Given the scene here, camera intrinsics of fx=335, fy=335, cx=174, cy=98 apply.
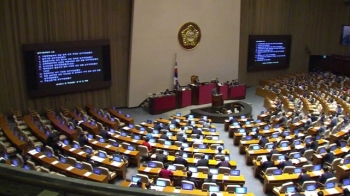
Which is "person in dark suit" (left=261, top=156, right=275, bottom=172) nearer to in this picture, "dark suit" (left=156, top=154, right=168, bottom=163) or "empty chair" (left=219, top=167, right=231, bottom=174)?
"empty chair" (left=219, top=167, right=231, bottom=174)

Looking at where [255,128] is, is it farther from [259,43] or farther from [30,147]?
[259,43]

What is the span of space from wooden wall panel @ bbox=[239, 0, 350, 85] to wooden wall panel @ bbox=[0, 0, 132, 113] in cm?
874

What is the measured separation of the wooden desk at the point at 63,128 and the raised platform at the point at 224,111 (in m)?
6.68

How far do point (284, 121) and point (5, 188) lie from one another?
14.5 meters

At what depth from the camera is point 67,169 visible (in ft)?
30.7

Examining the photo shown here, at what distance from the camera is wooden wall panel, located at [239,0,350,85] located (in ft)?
74.5

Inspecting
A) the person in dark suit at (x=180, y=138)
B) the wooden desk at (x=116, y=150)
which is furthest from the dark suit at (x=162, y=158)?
the person in dark suit at (x=180, y=138)

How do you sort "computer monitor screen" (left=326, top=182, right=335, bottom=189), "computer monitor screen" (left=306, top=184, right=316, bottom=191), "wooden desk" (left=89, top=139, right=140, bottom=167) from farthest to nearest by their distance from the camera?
1. "wooden desk" (left=89, top=139, right=140, bottom=167)
2. "computer monitor screen" (left=326, top=182, right=335, bottom=189)
3. "computer monitor screen" (left=306, top=184, right=316, bottom=191)

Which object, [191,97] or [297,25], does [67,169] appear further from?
[297,25]

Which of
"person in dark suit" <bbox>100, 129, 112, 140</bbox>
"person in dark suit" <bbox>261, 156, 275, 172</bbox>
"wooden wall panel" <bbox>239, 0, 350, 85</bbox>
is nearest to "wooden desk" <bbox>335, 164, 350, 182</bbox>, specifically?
"person in dark suit" <bbox>261, 156, 275, 172</bbox>

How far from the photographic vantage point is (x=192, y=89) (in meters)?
19.1

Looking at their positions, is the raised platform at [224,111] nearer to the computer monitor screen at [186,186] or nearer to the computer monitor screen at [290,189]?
the computer monitor screen at [290,189]

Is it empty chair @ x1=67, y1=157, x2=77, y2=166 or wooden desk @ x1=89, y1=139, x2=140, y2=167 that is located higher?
empty chair @ x1=67, y1=157, x2=77, y2=166

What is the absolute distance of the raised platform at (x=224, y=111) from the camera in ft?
54.5
